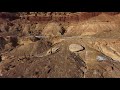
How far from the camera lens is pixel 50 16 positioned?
18.1m

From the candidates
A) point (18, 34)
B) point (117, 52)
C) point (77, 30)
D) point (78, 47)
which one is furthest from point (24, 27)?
point (117, 52)

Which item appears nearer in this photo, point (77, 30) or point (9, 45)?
point (9, 45)

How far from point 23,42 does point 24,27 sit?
2.91m

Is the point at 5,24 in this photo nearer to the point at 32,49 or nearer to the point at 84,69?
the point at 32,49

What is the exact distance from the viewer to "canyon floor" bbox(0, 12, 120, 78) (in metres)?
10.4

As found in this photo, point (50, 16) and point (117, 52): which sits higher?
point (50, 16)

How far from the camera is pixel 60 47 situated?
13.2 meters

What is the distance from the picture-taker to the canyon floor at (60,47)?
1039 centimetres

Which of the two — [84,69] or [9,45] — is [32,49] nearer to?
[9,45]

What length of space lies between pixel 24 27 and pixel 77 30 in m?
4.03

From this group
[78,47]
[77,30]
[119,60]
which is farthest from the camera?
[77,30]

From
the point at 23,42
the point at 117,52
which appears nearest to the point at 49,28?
the point at 23,42

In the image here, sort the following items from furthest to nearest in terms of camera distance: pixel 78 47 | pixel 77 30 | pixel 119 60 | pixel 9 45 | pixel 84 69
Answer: pixel 77 30
pixel 9 45
pixel 78 47
pixel 119 60
pixel 84 69

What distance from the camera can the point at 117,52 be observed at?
12461 mm
